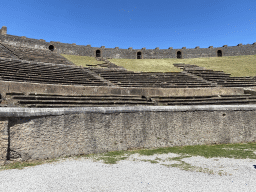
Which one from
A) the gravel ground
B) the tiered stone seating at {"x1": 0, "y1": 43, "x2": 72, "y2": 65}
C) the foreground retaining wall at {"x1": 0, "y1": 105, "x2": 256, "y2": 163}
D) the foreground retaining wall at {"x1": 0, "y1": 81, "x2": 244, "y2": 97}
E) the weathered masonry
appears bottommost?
the gravel ground

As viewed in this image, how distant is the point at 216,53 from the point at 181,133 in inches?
1419

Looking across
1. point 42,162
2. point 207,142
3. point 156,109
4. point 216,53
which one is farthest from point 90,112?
point 216,53

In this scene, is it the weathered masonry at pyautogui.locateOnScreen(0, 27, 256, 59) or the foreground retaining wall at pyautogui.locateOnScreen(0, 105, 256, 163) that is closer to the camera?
the foreground retaining wall at pyautogui.locateOnScreen(0, 105, 256, 163)

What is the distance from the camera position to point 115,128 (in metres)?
7.72

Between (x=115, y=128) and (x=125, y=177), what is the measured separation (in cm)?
285

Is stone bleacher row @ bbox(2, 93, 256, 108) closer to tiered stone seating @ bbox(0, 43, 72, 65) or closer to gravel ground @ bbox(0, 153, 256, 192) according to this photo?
gravel ground @ bbox(0, 153, 256, 192)

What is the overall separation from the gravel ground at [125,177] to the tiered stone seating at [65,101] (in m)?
3.08

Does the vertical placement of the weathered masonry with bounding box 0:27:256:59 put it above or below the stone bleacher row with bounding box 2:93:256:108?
above

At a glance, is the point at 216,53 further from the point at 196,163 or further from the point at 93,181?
the point at 93,181

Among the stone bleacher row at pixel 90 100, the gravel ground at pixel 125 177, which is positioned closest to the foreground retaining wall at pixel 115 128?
the gravel ground at pixel 125 177

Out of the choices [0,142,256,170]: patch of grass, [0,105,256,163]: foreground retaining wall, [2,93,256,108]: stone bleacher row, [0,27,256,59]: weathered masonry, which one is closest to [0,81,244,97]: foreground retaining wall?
[2,93,256,108]: stone bleacher row

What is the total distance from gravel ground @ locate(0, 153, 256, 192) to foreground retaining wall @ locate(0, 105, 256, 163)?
2.60 ft

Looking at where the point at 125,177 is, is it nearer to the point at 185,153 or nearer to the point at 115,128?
the point at 115,128

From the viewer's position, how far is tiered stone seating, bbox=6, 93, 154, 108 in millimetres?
7916
